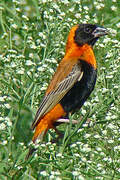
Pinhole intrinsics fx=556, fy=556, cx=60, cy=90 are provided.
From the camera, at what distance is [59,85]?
664 cm

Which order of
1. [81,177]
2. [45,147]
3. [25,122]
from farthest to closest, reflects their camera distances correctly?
1. [25,122]
2. [45,147]
3. [81,177]

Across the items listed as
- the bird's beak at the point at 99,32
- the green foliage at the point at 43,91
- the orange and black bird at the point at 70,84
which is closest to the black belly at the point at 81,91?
the orange and black bird at the point at 70,84

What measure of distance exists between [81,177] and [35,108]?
2074mm

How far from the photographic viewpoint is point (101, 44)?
6.30m

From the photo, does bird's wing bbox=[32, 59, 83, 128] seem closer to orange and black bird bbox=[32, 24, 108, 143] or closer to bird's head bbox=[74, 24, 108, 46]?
orange and black bird bbox=[32, 24, 108, 143]

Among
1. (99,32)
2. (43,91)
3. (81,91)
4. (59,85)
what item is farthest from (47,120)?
(99,32)

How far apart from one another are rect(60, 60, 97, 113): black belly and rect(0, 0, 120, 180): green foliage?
0.21 m

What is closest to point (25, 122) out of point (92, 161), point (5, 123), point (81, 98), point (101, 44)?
point (81, 98)

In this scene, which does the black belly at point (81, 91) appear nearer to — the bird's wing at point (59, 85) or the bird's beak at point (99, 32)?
the bird's wing at point (59, 85)

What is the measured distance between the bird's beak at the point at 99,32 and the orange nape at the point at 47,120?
1083 mm

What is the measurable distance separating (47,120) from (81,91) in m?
0.60

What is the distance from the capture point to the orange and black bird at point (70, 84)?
6.42m

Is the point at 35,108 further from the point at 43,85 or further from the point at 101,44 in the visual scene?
the point at 101,44

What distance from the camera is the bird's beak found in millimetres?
7000
